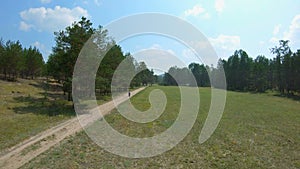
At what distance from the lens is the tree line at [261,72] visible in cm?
7744

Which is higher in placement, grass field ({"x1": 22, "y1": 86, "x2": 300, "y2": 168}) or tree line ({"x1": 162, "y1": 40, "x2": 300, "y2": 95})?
tree line ({"x1": 162, "y1": 40, "x2": 300, "y2": 95})

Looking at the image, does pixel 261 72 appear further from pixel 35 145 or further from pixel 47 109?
pixel 35 145

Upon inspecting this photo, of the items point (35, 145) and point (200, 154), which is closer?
point (200, 154)

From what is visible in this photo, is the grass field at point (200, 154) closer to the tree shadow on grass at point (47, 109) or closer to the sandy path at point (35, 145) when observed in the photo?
the sandy path at point (35, 145)

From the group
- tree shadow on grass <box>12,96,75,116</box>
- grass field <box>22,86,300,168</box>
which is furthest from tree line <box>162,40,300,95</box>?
grass field <box>22,86,300,168</box>

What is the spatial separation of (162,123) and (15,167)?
13.3m

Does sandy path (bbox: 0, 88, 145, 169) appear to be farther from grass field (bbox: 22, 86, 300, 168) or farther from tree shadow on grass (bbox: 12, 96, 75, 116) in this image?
tree shadow on grass (bbox: 12, 96, 75, 116)

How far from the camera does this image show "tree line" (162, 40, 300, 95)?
77438 mm

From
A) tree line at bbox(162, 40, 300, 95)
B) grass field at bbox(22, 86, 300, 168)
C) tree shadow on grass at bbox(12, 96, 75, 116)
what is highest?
tree line at bbox(162, 40, 300, 95)

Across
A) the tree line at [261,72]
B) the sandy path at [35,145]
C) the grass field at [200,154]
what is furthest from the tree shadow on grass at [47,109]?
the tree line at [261,72]

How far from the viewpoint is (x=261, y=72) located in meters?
99.8

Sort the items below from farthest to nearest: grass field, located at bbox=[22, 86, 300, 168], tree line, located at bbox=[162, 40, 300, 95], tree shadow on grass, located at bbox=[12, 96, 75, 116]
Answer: tree line, located at bbox=[162, 40, 300, 95] → tree shadow on grass, located at bbox=[12, 96, 75, 116] → grass field, located at bbox=[22, 86, 300, 168]

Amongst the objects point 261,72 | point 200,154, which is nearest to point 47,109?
point 200,154

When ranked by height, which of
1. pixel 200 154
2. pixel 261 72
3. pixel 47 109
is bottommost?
pixel 200 154
